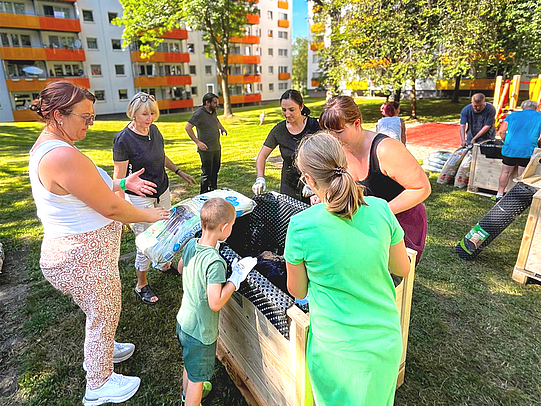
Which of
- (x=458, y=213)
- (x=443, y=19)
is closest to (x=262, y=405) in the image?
(x=458, y=213)

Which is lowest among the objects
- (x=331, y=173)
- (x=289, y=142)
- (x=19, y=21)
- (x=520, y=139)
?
(x=520, y=139)

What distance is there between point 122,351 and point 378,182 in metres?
2.08

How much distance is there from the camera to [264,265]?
2.35 metres

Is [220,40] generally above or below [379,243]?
above

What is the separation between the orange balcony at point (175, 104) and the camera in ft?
101

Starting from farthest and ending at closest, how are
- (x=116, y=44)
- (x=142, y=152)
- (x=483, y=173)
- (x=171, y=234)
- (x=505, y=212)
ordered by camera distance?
1. (x=116, y=44)
2. (x=483, y=173)
3. (x=505, y=212)
4. (x=142, y=152)
5. (x=171, y=234)

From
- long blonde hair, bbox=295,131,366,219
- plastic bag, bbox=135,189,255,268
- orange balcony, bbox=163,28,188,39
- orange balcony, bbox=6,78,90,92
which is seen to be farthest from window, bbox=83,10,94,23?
long blonde hair, bbox=295,131,366,219

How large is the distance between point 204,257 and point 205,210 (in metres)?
0.24

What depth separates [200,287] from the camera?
1.70 m

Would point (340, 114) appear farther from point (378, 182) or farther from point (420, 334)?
point (420, 334)

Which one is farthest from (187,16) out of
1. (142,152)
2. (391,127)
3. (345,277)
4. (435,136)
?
(345,277)

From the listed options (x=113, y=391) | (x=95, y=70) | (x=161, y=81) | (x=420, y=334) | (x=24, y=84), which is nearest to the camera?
(x=113, y=391)

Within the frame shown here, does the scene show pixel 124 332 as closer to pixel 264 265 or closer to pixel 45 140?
pixel 264 265

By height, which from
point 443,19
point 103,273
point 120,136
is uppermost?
point 443,19
